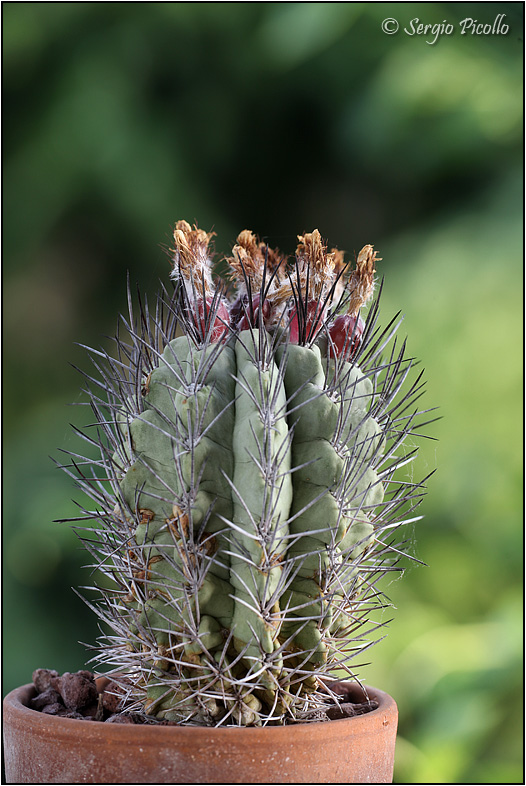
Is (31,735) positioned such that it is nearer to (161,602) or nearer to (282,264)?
(161,602)

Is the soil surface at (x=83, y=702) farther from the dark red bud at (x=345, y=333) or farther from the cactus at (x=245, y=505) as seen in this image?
the dark red bud at (x=345, y=333)

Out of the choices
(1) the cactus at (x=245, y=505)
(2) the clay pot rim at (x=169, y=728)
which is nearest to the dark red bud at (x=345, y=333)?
(1) the cactus at (x=245, y=505)

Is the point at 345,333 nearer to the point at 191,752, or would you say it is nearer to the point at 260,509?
the point at 260,509

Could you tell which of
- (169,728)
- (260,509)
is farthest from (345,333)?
(169,728)

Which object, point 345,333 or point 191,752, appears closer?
point 191,752

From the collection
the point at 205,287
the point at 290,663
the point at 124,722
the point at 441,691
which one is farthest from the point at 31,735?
the point at 441,691
